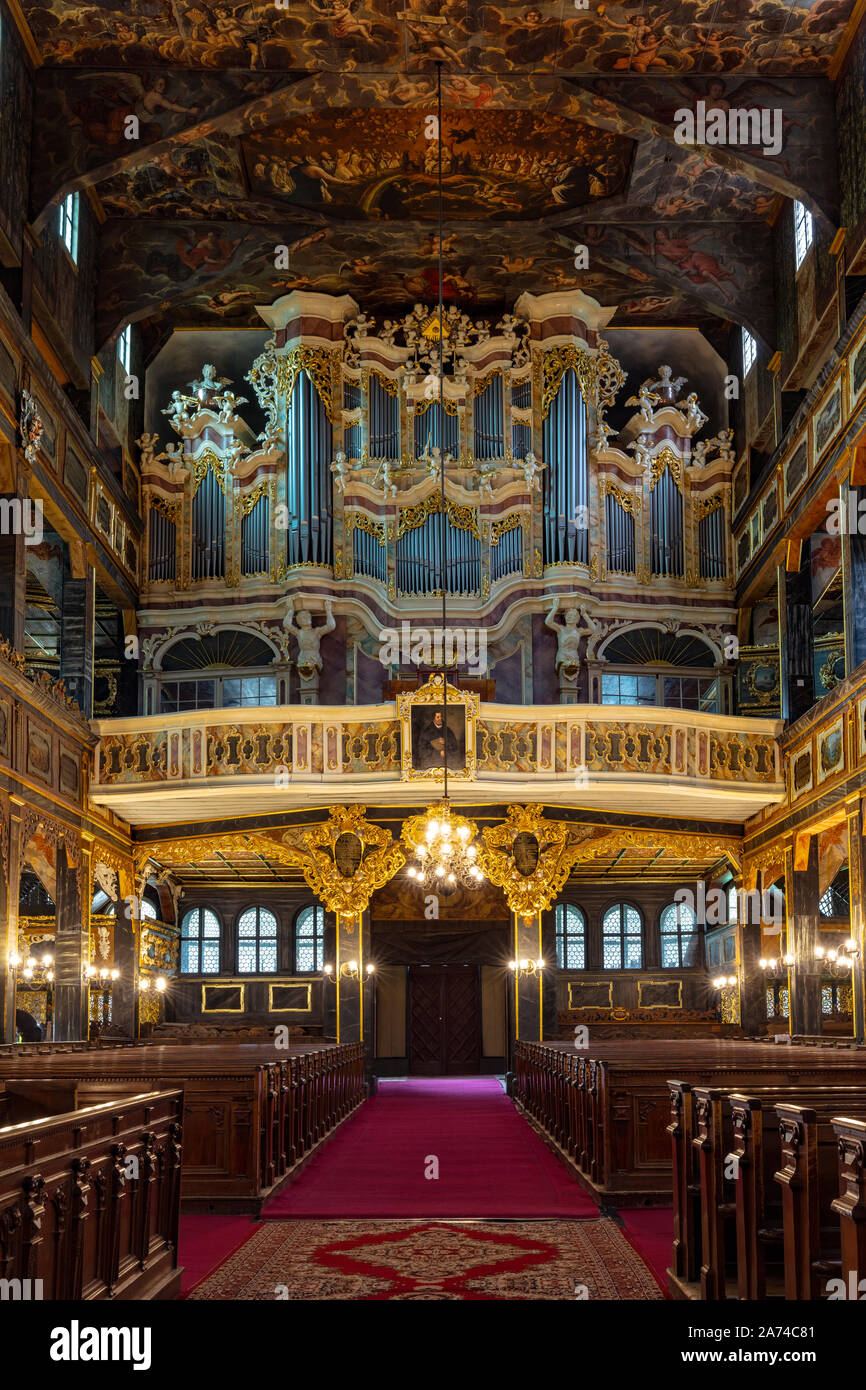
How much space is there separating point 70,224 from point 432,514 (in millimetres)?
7281

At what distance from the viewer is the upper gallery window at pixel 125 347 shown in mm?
24672

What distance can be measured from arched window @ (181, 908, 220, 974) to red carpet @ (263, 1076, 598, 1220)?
8280mm

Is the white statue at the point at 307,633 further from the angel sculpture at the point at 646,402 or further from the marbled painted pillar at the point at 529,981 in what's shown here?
the angel sculpture at the point at 646,402

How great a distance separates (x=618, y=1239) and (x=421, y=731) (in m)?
11.2

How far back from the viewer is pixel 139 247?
2320 centimetres

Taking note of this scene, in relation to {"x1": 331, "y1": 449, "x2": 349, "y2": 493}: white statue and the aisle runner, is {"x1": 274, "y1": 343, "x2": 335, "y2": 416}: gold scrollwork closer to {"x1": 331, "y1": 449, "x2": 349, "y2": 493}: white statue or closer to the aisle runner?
{"x1": 331, "y1": 449, "x2": 349, "y2": 493}: white statue

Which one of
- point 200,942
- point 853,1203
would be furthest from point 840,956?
point 853,1203

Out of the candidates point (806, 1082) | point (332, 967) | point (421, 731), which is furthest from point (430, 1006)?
point (806, 1082)

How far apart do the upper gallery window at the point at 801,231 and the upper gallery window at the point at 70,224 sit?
35.0 ft

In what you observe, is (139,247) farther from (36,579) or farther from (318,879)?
(318,879)

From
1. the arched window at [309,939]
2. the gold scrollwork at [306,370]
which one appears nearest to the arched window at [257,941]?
the arched window at [309,939]

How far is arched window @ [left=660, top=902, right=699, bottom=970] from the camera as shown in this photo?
27.9m

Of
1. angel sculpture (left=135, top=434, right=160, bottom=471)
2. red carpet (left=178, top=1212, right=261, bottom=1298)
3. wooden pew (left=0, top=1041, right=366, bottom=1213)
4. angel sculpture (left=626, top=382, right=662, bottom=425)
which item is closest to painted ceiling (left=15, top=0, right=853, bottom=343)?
angel sculpture (left=626, top=382, right=662, bottom=425)

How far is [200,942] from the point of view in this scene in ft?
91.9
